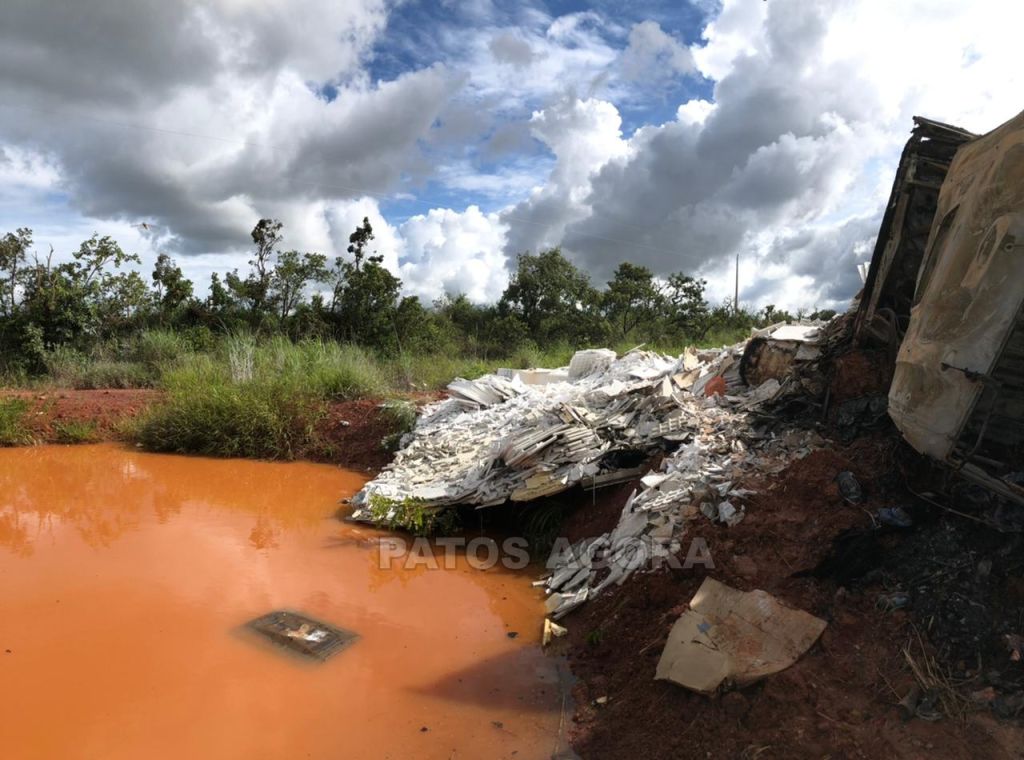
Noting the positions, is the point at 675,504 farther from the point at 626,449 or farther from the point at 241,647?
the point at 241,647

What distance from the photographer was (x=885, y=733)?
2445 millimetres

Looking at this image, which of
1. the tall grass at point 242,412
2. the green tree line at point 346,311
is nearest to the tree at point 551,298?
the green tree line at point 346,311

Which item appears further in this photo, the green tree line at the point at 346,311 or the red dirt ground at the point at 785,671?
the green tree line at the point at 346,311

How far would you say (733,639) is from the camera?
3.04m

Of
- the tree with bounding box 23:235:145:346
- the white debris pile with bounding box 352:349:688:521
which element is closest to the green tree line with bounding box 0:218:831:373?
the tree with bounding box 23:235:145:346

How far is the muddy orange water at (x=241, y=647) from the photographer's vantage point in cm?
316

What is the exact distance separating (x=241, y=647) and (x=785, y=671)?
3.18m

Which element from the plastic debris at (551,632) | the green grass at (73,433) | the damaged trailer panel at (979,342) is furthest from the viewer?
the green grass at (73,433)

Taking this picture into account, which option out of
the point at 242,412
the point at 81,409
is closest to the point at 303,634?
the point at 242,412

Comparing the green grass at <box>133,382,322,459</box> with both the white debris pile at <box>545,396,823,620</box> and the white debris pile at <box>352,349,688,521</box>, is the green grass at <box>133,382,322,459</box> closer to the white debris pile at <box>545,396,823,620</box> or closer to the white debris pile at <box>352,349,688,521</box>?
the white debris pile at <box>352,349,688,521</box>

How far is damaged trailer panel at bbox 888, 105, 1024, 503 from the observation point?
262 cm

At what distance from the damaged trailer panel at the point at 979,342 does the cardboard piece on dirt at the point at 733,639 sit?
1.04 metres

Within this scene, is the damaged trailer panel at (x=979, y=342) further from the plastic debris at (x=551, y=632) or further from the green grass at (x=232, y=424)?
the green grass at (x=232, y=424)

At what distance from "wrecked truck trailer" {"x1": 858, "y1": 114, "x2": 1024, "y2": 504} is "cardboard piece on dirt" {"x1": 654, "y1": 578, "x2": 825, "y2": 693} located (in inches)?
41.0
